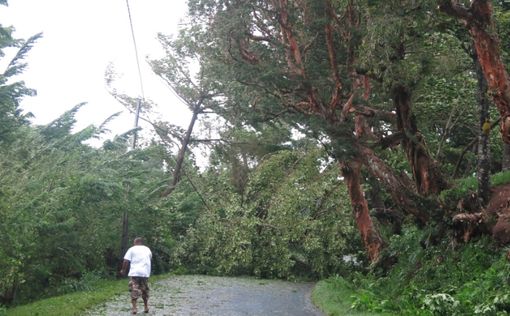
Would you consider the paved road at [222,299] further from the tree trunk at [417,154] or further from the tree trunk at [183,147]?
the tree trunk at [183,147]

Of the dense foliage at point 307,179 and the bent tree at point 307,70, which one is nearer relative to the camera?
the dense foliage at point 307,179

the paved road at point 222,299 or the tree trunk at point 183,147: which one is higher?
the tree trunk at point 183,147

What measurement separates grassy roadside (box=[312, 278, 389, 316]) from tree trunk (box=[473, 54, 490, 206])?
358 centimetres

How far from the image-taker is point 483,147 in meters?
10.7

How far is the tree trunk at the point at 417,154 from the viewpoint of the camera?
13.2 metres

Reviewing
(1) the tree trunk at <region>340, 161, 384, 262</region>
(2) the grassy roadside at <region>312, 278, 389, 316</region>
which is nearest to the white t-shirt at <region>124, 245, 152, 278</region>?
(2) the grassy roadside at <region>312, 278, 389, 316</region>

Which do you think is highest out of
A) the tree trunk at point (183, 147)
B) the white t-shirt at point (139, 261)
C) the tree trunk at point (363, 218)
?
the tree trunk at point (183, 147)

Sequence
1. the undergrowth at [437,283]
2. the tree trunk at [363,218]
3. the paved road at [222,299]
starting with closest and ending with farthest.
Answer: the undergrowth at [437,283], the paved road at [222,299], the tree trunk at [363,218]

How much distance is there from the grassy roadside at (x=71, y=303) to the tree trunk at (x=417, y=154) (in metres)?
7.98

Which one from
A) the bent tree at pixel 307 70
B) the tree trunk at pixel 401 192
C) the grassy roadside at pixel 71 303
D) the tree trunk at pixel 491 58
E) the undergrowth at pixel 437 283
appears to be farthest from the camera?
the bent tree at pixel 307 70

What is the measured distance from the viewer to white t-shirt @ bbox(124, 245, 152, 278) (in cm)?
1066

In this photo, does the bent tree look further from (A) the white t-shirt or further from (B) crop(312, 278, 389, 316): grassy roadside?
(A) the white t-shirt

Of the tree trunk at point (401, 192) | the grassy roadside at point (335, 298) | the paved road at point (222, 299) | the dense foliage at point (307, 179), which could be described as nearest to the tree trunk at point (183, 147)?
the dense foliage at point (307, 179)

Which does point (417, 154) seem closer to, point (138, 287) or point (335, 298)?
point (335, 298)
